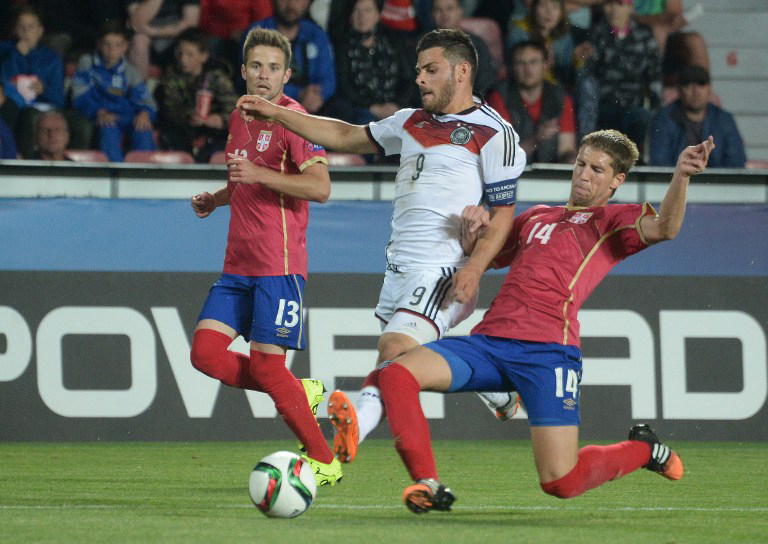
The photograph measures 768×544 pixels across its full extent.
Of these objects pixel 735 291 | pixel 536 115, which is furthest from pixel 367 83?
pixel 735 291

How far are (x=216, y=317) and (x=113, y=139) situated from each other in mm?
4393

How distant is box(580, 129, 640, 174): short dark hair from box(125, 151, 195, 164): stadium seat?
4.88m

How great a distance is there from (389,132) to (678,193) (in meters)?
1.32

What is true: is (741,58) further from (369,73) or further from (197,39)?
(197,39)

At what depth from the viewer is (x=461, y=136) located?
5.46 meters

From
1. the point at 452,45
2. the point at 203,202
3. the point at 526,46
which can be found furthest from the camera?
the point at 526,46

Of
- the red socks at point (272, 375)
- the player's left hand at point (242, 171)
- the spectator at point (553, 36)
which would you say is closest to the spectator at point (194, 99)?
the spectator at point (553, 36)

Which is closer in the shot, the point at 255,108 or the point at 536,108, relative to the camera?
the point at 255,108

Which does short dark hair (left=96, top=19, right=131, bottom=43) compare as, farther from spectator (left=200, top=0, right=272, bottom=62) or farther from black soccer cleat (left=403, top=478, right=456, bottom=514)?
black soccer cleat (left=403, top=478, right=456, bottom=514)

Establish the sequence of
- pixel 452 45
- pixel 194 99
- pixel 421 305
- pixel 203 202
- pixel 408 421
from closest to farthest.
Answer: pixel 408 421 → pixel 421 305 → pixel 452 45 → pixel 203 202 → pixel 194 99

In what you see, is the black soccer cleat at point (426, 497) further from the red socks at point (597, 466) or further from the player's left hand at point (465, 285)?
the player's left hand at point (465, 285)

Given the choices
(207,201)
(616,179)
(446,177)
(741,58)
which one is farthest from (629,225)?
(741,58)

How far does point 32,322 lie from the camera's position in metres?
8.59

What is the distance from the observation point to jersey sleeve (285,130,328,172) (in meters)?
6.02
